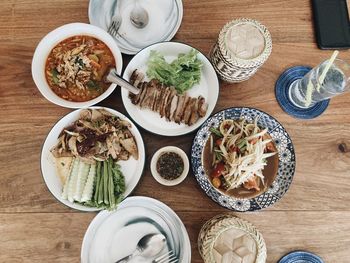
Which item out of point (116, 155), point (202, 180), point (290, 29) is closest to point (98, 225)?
point (116, 155)

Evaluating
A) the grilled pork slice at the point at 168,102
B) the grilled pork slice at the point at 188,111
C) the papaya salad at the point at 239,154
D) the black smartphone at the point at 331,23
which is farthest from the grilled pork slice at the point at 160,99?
the black smartphone at the point at 331,23

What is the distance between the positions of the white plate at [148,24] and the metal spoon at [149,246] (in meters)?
0.74

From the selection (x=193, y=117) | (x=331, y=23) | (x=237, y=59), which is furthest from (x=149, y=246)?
(x=331, y=23)

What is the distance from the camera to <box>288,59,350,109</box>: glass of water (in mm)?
1487

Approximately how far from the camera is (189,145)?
1576 millimetres

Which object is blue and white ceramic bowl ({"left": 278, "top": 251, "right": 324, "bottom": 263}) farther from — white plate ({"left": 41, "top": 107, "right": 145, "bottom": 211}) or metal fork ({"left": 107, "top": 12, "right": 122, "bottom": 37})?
metal fork ({"left": 107, "top": 12, "right": 122, "bottom": 37})

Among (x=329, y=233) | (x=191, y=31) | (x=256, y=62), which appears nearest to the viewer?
(x=256, y=62)

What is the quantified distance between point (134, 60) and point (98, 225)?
0.65 meters

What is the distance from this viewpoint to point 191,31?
166 cm

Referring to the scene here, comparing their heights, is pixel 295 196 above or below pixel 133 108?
below

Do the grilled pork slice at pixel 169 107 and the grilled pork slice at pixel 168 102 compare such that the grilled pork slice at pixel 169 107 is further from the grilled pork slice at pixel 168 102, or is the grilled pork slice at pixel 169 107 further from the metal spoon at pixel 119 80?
the metal spoon at pixel 119 80

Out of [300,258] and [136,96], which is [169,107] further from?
[300,258]

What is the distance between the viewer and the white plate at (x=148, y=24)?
164 cm

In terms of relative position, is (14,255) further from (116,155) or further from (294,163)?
(294,163)
